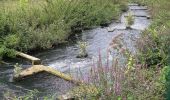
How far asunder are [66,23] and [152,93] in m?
9.39

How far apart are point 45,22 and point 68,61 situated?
3.36 metres

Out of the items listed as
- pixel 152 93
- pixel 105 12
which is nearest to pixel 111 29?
pixel 105 12

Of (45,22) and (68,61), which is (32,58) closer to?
(68,61)

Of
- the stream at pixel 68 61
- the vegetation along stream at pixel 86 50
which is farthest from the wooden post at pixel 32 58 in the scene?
the stream at pixel 68 61

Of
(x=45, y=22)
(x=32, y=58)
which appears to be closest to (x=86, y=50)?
(x=32, y=58)

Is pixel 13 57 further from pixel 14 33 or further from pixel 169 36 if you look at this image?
pixel 169 36

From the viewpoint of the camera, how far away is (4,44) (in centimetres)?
1115

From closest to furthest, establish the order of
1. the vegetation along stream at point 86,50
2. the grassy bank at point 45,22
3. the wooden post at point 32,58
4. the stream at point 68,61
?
the vegetation along stream at point 86,50 → the stream at point 68,61 → the wooden post at point 32,58 → the grassy bank at point 45,22

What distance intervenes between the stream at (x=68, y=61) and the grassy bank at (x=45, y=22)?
0.41m

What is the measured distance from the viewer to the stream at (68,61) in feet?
27.2

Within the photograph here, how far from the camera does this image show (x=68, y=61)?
1062 centimetres

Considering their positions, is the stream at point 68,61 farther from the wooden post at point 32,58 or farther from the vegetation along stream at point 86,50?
the wooden post at point 32,58

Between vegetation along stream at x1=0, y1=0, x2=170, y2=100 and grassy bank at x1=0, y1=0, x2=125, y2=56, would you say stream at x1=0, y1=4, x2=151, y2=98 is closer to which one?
vegetation along stream at x1=0, y1=0, x2=170, y2=100

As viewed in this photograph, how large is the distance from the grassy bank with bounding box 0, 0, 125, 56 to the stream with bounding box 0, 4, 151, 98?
0.41 m
